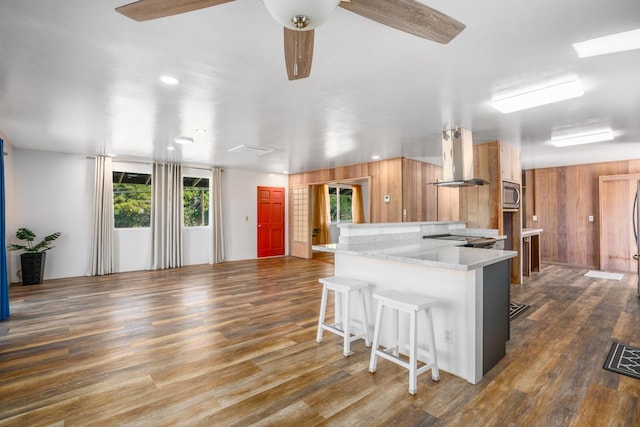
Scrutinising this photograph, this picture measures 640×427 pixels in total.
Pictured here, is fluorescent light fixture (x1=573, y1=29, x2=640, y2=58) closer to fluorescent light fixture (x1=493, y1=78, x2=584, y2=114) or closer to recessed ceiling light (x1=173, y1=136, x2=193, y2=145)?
fluorescent light fixture (x1=493, y1=78, x2=584, y2=114)

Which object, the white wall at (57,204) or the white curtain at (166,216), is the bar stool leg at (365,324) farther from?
the white wall at (57,204)

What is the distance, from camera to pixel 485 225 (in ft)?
16.7

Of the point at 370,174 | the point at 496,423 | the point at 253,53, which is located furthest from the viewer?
the point at 370,174

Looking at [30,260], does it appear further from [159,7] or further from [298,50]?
[298,50]

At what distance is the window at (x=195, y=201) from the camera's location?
7750 millimetres

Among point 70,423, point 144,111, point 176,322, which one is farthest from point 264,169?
point 70,423

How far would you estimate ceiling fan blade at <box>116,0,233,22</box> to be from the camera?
4.38ft

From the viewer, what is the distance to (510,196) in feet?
17.1

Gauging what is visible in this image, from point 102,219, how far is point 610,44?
7.92m

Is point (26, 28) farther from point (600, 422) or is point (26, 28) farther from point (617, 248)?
point (617, 248)

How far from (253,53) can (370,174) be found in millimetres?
5092

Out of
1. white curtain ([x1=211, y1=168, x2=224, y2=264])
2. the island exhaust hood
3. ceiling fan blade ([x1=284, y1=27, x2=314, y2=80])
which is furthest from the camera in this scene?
white curtain ([x1=211, y1=168, x2=224, y2=264])

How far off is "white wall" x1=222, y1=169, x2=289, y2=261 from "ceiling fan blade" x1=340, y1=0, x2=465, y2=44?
7.29 meters

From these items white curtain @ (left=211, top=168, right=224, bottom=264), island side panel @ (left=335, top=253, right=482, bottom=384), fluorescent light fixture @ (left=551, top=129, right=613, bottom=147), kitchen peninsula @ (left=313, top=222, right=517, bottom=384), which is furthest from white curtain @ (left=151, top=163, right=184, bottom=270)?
fluorescent light fixture @ (left=551, top=129, right=613, bottom=147)
